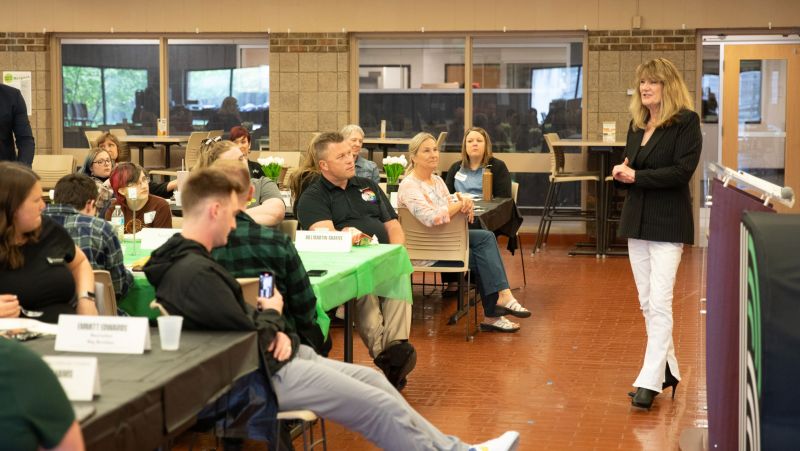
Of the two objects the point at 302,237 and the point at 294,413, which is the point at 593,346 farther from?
the point at 294,413

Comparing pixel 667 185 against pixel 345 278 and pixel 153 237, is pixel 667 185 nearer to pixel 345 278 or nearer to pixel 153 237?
pixel 345 278

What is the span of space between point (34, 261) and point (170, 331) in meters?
1.09

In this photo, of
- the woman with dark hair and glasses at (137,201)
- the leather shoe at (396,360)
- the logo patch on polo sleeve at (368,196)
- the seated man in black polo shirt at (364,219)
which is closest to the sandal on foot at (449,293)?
the seated man in black polo shirt at (364,219)

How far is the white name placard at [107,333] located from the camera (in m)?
2.64

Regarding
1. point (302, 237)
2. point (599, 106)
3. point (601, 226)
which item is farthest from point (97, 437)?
point (599, 106)

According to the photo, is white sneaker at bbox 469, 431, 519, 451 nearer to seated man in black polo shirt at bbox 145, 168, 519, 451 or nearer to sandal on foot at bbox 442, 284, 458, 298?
seated man in black polo shirt at bbox 145, 168, 519, 451

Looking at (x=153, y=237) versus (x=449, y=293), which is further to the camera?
(x=449, y=293)

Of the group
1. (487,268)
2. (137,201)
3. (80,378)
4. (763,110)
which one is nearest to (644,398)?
(487,268)

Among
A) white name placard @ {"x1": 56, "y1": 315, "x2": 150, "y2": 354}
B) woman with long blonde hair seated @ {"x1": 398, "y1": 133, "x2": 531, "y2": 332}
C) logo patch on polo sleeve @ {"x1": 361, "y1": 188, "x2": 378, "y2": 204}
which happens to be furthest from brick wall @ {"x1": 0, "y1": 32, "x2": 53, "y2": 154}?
white name placard @ {"x1": 56, "y1": 315, "x2": 150, "y2": 354}

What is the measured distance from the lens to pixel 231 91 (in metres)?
13.5

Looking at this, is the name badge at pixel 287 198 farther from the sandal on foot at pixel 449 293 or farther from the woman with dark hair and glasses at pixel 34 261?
the woman with dark hair and glasses at pixel 34 261

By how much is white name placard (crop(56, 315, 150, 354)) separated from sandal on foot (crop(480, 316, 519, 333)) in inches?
182

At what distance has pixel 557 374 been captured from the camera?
230 inches

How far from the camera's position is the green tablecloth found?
13.5 feet
